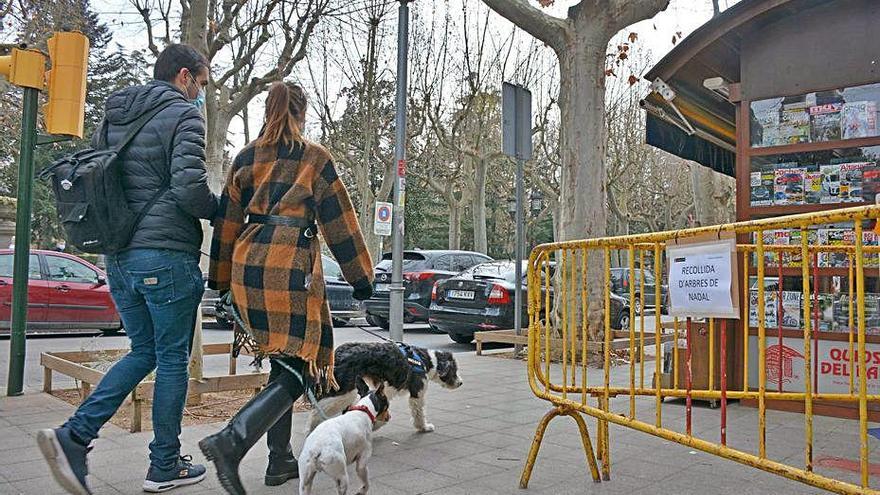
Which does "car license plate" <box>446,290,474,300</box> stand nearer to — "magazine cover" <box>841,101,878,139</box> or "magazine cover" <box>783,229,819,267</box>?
"magazine cover" <box>783,229,819,267</box>

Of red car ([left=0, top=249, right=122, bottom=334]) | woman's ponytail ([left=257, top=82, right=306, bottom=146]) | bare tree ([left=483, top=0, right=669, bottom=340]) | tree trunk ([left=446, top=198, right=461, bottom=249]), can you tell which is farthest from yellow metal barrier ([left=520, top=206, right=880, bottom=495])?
tree trunk ([left=446, top=198, right=461, bottom=249])

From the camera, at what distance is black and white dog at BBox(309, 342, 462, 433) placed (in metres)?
4.62

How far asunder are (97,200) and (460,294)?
8589 millimetres

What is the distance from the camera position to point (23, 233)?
601 centimetres

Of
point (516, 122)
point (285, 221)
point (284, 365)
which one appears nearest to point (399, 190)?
point (516, 122)

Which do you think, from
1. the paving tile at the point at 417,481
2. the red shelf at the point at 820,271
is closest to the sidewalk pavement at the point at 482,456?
the paving tile at the point at 417,481

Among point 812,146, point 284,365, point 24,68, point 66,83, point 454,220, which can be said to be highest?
point 454,220

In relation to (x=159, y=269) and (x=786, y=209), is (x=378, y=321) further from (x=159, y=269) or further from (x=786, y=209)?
(x=159, y=269)

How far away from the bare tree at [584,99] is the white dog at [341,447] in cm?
573

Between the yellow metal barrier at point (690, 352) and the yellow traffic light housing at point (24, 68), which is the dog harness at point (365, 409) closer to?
the yellow metal barrier at point (690, 352)

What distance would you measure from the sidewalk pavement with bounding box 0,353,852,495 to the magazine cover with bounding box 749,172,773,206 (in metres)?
1.84

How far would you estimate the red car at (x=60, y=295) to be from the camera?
11781 millimetres

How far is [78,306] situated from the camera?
1238 centimetres

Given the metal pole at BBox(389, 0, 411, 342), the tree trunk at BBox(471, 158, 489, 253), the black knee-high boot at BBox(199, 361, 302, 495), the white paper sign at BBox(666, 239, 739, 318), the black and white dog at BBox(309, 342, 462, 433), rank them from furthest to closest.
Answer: the tree trunk at BBox(471, 158, 489, 253), the metal pole at BBox(389, 0, 411, 342), the black and white dog at BBox(309, 342, 462, 433), the black knee-high boot at BBox(199, 361, 302, 495), the white paper sign at BBox(666, 239, 739, 318)
